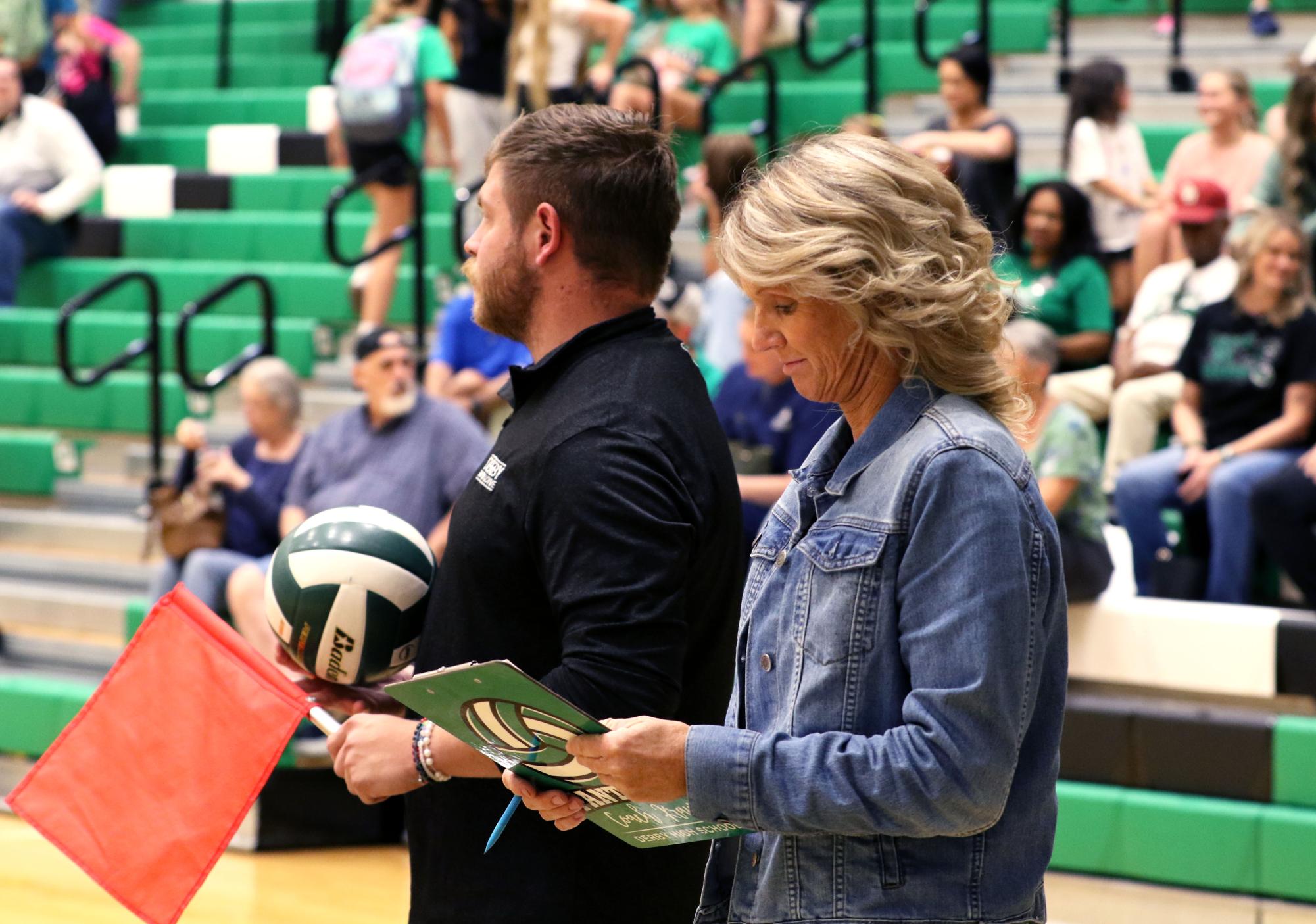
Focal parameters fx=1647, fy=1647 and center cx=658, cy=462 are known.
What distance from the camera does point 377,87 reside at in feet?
20.8

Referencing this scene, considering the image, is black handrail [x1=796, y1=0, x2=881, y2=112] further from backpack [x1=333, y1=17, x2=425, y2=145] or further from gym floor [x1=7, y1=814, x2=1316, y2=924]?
gym floor [x1=7, y1=814, x2=1316, y2=924]

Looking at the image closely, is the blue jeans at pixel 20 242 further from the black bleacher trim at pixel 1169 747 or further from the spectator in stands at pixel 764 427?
the black bleacher trim at pixel 1169 747

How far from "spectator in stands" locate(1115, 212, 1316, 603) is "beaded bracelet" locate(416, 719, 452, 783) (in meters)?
3.15

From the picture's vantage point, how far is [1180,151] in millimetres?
6160

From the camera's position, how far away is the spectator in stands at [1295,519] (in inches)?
172

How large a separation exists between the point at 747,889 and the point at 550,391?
0.65 metres

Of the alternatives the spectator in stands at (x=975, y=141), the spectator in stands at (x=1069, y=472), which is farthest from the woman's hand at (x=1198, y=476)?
the spectator in stands at (x=975, y=141)

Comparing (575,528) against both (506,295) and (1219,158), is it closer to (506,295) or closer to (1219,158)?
(506,295)

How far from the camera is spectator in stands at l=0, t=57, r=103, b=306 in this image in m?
7.59

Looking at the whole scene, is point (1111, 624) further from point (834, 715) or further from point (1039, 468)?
point (834, 715)

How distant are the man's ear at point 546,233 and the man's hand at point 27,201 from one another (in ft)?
20.8

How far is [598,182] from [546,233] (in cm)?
9

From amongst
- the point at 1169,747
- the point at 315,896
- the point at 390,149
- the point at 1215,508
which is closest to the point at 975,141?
the point at 1215,508

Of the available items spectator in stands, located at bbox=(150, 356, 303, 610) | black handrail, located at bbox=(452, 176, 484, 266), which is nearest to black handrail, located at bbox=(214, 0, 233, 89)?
black handrail, located at bbox=(452, 176, 484, 266)
